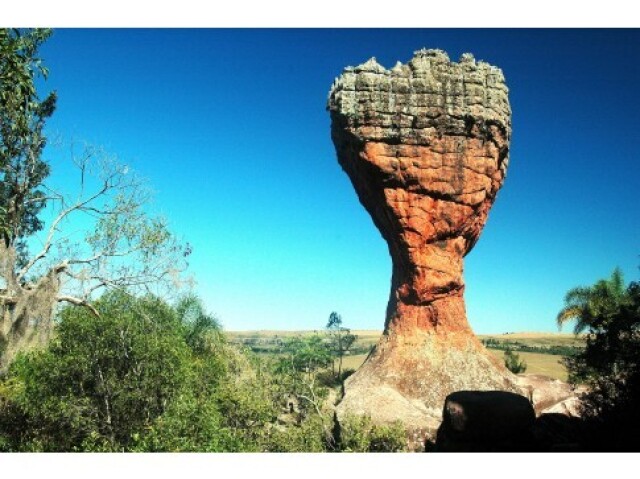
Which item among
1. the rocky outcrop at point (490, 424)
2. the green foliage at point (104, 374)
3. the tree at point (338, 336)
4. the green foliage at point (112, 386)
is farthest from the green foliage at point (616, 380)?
the tree at point (338, 336)

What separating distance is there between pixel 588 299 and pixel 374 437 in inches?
960

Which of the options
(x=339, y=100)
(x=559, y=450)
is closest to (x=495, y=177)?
(x=339, y=100)

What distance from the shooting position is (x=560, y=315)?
3584cm

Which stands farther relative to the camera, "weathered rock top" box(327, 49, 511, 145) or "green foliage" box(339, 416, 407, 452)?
"weathered rock top" box(327, 49, 511, 145)

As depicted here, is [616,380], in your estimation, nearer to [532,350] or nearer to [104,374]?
[104,374]

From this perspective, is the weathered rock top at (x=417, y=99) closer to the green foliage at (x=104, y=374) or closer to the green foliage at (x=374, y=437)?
the green foliage at (x=374, y=437)

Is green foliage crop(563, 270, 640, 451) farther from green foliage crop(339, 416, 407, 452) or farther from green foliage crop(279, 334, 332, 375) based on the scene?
green foliage crop(279, 334, 332, 375)

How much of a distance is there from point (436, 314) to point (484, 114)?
11001 millimetres

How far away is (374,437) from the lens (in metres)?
17.5

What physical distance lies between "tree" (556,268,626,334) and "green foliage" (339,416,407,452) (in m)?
20.3

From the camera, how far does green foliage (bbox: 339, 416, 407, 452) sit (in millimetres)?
17250

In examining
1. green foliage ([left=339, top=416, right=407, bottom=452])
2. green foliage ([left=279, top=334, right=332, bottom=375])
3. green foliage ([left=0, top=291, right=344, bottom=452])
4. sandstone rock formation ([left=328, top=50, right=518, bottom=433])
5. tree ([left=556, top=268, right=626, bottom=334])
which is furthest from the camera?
green foliage ([left=279, top=334, right=332, bottom=375])

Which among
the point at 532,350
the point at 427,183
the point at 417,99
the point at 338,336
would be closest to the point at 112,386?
the point at 427,183

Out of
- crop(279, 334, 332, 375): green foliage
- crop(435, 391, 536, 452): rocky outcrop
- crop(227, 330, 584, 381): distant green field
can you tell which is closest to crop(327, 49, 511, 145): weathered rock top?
crop(227, 330, 584, 381): distant green field
